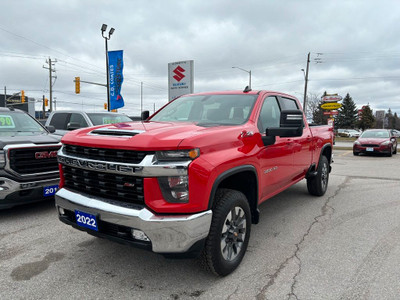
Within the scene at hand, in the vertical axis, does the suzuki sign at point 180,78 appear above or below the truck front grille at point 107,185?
above

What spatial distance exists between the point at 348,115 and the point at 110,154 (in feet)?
268

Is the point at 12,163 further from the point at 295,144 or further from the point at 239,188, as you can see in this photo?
the point at 295,144

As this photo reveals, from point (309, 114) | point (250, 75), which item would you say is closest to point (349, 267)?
A: point (250, 75)

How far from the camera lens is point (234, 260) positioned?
295 cm

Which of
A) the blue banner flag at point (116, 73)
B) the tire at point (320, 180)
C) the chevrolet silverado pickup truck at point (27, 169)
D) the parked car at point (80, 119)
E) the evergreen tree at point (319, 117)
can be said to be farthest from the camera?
the evergreen tree at point (319, 117)

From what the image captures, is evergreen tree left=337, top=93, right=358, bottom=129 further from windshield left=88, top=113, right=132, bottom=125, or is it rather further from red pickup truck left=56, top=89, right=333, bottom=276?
red pickup truck left=56, top=89, right=333, bottom=276

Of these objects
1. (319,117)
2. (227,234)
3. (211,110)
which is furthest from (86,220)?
(319,117)

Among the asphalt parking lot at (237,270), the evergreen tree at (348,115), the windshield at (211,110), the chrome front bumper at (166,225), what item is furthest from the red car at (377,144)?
the evergreen tree at (348,115)

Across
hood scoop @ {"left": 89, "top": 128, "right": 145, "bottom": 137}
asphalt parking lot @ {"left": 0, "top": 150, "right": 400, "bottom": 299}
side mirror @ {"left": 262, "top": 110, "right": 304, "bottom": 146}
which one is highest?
side mirror @ {"left": 262, "top": 110, "right": 304, "bottom": 146}

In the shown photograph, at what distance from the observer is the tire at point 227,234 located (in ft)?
8.64

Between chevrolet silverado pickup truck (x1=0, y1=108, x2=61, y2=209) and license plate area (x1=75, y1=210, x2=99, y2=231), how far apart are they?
2061mm

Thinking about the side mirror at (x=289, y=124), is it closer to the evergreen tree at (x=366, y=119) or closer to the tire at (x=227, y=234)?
the tire at (x=227, y=234)

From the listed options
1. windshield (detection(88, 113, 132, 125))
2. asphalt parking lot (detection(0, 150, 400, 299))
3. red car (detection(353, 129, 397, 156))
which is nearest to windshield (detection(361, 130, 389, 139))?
red car (detection(353, 129, 397, 156))

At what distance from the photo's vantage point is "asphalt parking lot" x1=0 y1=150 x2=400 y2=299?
2.63 m
